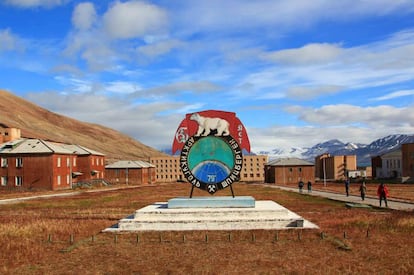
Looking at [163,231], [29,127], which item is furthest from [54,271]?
[29,127]

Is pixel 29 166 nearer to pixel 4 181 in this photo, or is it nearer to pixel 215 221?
pixel 4 181

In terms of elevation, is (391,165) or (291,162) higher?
(291,162)

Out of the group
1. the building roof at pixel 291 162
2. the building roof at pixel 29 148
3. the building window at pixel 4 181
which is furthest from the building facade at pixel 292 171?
the building window at pixel 4 181

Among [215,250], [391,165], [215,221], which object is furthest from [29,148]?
[391,165]

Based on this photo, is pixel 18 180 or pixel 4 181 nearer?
pixel 4 181

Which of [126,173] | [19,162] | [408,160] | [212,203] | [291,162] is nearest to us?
[212,203]

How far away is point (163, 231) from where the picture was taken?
22.4 m

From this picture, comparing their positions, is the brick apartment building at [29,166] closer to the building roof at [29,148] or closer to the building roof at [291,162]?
the building roof at [29,148]

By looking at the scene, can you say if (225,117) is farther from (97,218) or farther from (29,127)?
(29,127)

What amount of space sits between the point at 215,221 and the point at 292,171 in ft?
291

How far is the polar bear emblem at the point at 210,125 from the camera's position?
27.0 m

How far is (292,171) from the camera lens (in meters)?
109

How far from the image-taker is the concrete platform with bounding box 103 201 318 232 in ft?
75.0

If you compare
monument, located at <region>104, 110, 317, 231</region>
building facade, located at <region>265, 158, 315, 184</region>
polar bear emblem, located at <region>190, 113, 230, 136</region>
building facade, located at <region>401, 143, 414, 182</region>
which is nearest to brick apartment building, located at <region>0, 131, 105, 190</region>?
monument, located at <region>104, 110, 317, 231</region>
